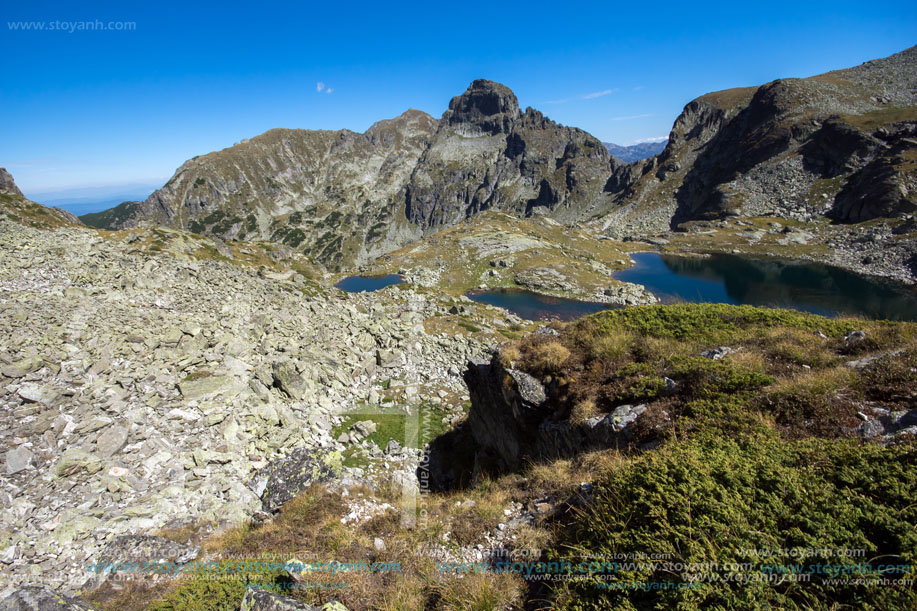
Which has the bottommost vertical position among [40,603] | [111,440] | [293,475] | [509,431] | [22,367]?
[293,475]

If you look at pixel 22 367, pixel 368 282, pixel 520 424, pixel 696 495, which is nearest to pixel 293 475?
pixel 520 424

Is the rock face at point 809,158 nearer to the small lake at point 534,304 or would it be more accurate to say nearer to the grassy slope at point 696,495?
the small lake at point 534,304

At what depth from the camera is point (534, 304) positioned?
82875 mm

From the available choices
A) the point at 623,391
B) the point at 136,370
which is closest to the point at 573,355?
the point at 623,391

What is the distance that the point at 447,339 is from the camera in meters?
35.6

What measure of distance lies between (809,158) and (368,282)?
176 meters

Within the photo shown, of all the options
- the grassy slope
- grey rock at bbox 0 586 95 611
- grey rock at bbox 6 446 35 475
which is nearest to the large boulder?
the grassy slope

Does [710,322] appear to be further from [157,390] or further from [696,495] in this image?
[157,390]

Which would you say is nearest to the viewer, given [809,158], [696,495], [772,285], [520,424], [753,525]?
[753,525]

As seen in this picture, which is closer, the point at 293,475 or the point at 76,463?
the point at 76,463

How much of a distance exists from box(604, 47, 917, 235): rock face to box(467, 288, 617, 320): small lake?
4089 inches

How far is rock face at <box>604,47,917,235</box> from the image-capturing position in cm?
11588

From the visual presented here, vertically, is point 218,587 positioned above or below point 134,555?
above

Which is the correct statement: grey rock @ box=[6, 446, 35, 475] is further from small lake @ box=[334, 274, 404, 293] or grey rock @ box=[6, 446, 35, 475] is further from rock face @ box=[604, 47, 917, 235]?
rock face @ box=[604, 47, 917, 235]
